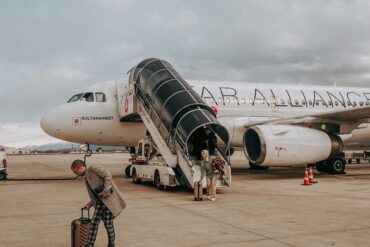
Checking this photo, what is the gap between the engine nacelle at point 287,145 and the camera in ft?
47.4

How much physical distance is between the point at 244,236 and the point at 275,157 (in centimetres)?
877

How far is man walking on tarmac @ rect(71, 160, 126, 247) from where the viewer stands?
507cm

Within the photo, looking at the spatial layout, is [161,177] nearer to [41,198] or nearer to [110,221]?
[41,198]

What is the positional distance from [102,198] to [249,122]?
12.5 meters

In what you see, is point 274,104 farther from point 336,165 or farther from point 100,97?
point 100,97

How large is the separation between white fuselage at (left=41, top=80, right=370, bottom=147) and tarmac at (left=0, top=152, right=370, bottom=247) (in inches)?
166

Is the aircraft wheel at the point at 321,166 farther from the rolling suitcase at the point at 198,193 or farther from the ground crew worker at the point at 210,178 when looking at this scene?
the rolling suitcase at the point at 198,193

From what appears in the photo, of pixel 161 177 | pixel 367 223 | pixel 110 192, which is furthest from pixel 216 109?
pixel 110 192

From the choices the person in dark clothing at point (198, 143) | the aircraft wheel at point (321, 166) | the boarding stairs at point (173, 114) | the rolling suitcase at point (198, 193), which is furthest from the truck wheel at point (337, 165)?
the rolling suitcase at point (198, 193)

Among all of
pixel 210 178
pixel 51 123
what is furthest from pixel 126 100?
pixel 210 178

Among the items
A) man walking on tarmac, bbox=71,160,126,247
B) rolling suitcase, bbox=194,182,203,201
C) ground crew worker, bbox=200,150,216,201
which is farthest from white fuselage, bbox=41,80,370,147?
man walking on tarmac, bbox=71,160,126,247

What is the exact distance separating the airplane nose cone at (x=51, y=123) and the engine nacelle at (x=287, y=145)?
7.12 m

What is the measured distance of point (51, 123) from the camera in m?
15.6

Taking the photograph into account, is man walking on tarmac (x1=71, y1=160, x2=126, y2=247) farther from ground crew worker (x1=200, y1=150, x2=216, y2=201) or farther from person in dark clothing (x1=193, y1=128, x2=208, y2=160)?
person in dark clothing (x1=193, y1=128, x2=208, y2=160)
